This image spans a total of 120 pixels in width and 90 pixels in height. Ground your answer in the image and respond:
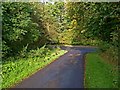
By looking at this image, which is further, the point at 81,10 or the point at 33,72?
the point at 81,10

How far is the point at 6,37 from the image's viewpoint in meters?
15.9

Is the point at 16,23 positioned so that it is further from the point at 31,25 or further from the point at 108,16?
the point at 108,16

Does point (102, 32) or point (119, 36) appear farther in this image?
point (102, 32)

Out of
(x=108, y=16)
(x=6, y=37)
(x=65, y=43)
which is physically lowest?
(x=65, y=43)

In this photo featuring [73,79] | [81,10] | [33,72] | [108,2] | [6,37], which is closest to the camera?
[73,79]

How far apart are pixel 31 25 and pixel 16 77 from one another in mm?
9042

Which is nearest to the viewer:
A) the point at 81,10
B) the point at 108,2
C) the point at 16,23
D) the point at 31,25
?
the point at 108,2

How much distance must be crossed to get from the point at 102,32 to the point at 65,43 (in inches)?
1074

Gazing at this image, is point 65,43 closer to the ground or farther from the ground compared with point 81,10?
closer to the ground

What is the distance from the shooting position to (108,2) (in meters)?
12.6

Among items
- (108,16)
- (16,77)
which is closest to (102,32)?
(108,16)

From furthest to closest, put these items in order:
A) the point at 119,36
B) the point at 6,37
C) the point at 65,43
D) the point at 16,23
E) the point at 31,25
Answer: the point at 65,43 < the point at 31,25 < the point at 16,23 < the point at 6,37 < the point at 119,36

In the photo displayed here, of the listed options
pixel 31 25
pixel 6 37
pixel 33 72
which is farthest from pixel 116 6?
pixel 31 25

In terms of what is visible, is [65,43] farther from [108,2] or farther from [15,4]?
[108,2]
